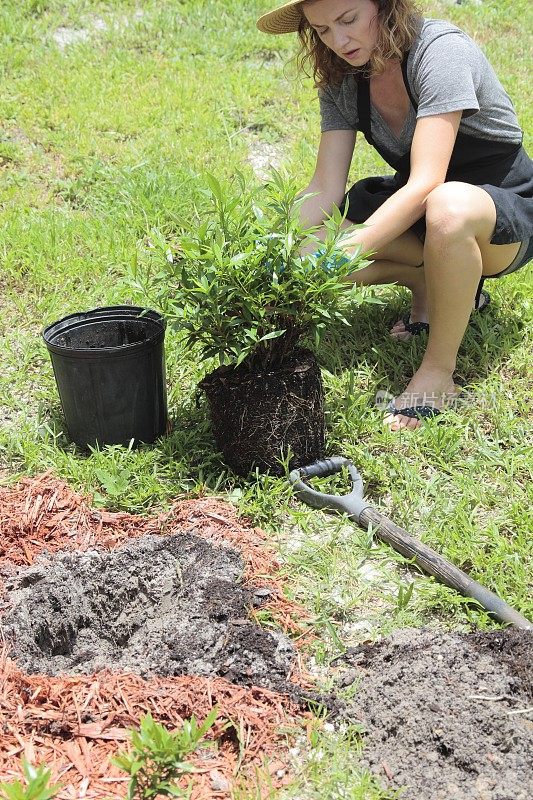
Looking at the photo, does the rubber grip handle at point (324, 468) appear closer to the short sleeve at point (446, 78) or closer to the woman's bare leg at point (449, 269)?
the woman's bare leg at point (449, 269)

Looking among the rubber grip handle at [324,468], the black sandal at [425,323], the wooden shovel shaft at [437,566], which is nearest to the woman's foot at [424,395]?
the rubber grip handle at [324,468]

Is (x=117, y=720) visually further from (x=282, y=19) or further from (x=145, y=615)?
(x=282, y=19)

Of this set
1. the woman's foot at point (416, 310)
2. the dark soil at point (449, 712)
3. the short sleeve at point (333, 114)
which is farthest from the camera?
the woman's foot at point (416, 310)

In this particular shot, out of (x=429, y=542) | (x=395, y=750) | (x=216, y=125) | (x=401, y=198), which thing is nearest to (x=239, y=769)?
(x=395, y=750)

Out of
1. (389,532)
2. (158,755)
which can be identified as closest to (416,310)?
(389,532)

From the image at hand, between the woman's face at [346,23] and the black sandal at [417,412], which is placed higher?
the woman's face at [346,23]

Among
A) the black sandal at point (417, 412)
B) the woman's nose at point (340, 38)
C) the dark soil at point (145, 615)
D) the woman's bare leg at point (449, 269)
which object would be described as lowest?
the dark soil at point (145, 615)

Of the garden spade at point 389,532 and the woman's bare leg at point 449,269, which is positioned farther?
the woman's bare leg at point 449,269

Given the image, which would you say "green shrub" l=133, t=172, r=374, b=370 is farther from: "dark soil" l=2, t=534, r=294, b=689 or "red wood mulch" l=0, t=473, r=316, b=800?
"red wood mulch" l=0, t=473, r=316, b=800

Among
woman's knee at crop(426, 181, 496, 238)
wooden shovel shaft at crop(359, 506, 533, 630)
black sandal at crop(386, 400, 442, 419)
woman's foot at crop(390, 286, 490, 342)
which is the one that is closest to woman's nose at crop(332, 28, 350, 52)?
woman's knee at crop(426, 181, 496, 238)

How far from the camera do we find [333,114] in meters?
3.36

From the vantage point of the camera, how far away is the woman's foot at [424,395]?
10.1 ft

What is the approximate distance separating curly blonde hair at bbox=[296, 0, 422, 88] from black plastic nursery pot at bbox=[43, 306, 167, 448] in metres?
1.20

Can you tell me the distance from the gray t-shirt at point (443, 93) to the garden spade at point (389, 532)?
1296 millimetres
